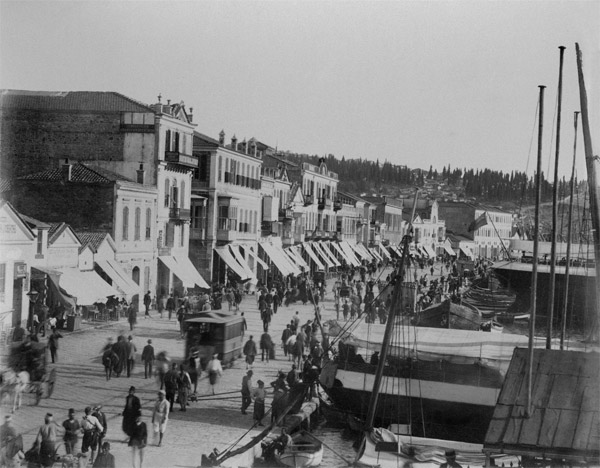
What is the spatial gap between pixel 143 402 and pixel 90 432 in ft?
15.6

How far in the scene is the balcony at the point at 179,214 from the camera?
140 feet

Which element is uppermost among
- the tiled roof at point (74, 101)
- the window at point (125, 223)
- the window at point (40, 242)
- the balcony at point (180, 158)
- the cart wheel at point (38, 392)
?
the tiled roof at point (74, 101)

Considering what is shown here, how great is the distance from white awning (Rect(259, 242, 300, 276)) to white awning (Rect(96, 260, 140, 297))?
1984cm

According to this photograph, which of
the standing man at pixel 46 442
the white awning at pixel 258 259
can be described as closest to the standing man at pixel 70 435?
the standing man at pixel 46 442

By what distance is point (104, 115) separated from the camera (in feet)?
130

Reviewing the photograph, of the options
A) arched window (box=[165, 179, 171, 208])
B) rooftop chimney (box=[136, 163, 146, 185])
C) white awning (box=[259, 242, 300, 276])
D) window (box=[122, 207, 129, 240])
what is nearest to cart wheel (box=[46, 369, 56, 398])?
window (box=[122, 207, 129, 240])

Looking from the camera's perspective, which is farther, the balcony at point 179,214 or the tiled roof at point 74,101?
the balcony at point 179,214

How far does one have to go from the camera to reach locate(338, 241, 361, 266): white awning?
72875 mm

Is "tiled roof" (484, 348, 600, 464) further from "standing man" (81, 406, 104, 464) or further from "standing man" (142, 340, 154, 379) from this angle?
"standing man" (142, 340, 154, 379)

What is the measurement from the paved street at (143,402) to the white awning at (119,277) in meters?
3.82

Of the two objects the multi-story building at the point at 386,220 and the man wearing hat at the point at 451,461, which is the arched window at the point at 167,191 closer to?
the man wearing hat at the point at 451,461

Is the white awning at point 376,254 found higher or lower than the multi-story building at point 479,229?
lower

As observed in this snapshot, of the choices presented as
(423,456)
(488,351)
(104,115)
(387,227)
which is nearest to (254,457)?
(423,456)

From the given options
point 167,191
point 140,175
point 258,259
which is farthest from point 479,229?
point 140,175
